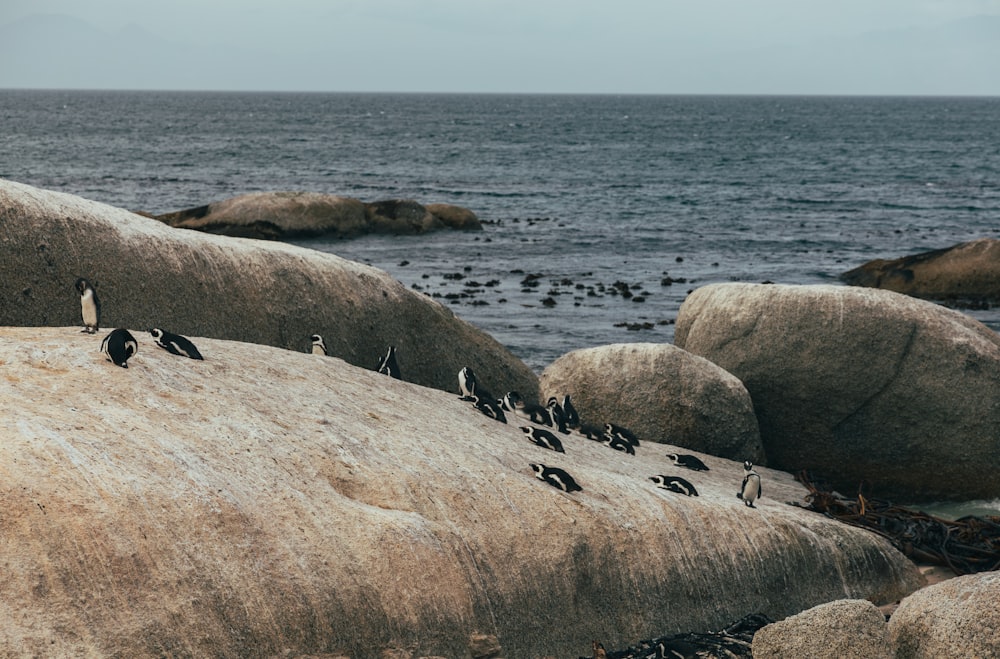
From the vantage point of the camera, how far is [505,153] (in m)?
110

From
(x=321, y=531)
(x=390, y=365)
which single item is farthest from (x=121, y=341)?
(x=390, y=365)

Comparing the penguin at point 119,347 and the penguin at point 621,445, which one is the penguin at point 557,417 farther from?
the penguin at point 119,347

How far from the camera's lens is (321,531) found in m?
8.55

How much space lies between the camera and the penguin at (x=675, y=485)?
11.8 meters

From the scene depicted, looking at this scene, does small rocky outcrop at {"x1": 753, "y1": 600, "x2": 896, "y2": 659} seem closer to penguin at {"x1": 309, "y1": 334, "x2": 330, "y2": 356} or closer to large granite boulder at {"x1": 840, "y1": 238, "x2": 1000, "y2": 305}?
penguin at {"x1": 309, "y1": 334, "x2": 330, "y2": 356}

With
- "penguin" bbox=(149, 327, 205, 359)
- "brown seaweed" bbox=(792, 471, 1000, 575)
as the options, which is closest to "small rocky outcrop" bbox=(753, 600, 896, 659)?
"brown seaweed" bbox=(792, 471, 1000, 575)

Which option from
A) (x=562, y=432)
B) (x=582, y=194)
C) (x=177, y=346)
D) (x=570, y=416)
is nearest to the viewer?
(x=177, y=346)

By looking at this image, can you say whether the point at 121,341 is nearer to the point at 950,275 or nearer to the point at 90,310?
the point at 90,310

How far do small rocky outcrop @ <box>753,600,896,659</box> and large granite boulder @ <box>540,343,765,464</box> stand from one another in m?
6.92

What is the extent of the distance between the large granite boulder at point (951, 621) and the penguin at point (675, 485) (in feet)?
9.44

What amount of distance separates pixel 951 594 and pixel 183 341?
786 centimetres

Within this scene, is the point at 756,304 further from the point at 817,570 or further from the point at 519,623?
the point at 519,623

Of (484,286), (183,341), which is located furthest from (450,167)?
(183,341)

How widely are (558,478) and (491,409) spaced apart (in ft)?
8.67
